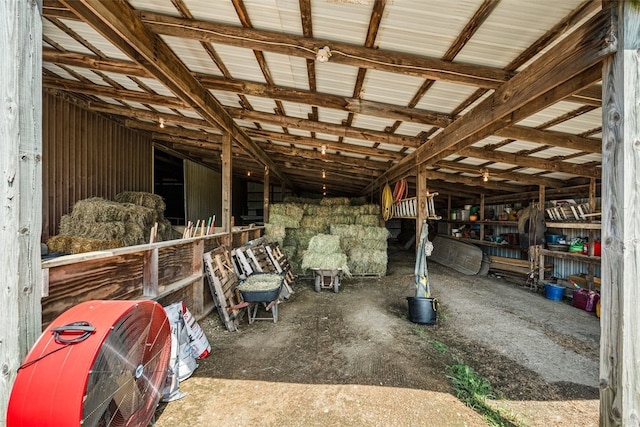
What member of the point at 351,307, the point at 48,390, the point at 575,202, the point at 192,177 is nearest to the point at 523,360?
the point at 351,307

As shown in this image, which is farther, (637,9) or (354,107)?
(354,107)

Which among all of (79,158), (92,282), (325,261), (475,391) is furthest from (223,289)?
(79,158)

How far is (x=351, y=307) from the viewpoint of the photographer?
5227mm

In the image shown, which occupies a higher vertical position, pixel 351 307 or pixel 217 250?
pixel 217 250

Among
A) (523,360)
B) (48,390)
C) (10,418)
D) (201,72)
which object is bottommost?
(523,360)

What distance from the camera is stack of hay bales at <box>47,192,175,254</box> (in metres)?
4.92

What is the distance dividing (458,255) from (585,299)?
4.29 m

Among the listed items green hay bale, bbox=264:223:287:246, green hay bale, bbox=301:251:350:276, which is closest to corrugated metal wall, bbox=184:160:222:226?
green hay bale, bbox=264:223:287:246

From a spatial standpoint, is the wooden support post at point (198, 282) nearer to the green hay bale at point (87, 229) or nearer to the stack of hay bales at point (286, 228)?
the green hay bale at point (87, 229)

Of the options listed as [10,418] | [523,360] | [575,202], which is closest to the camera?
[10,418]

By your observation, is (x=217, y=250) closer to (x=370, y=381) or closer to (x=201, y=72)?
(x=201, y=72)

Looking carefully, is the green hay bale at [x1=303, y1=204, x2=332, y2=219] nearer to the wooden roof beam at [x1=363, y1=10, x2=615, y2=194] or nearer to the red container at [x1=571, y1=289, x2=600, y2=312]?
the wooden roof beam at [x1=363, y1=10, x2=615, y2=194]

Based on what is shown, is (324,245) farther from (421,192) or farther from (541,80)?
(541,80)

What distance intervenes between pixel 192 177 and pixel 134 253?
29.0ft
